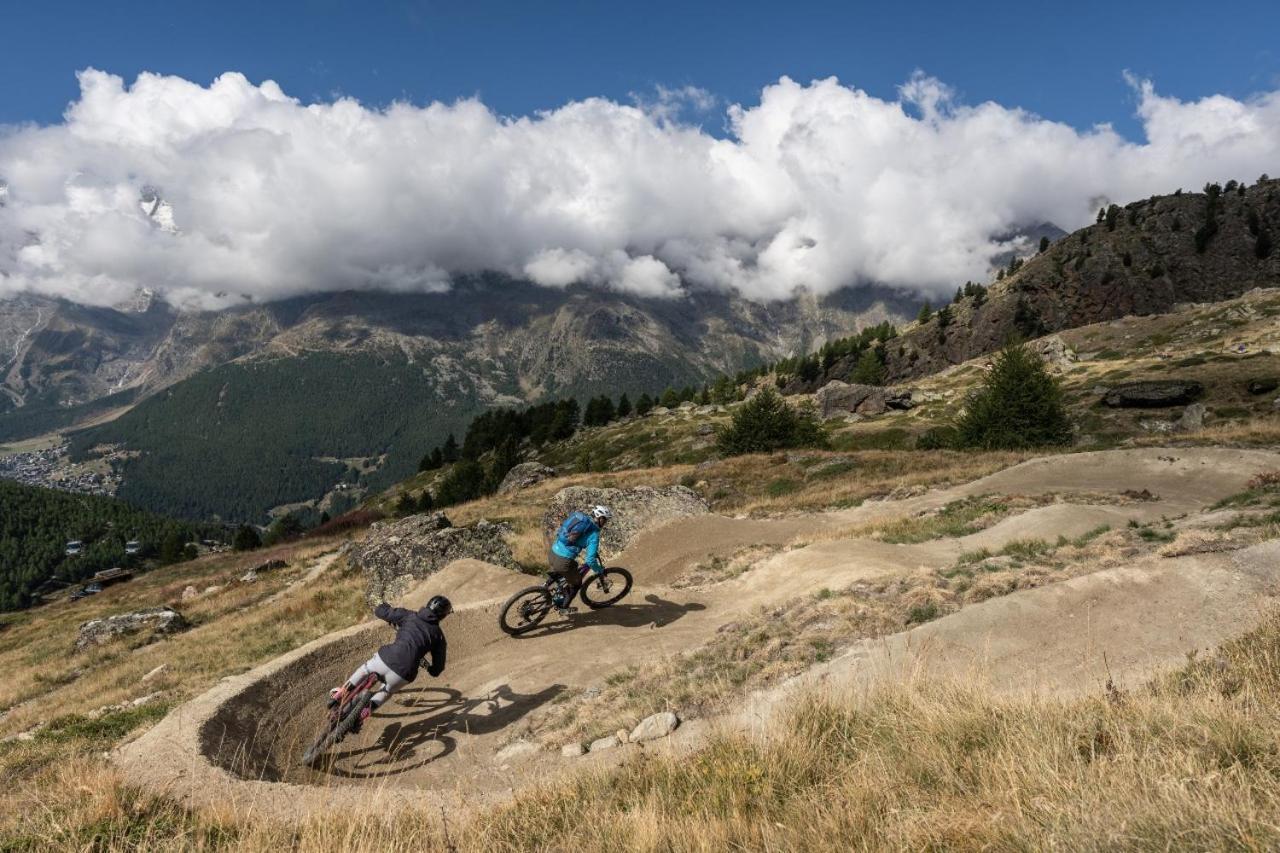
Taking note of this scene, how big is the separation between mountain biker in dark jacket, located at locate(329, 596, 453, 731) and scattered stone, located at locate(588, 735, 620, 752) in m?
3.33

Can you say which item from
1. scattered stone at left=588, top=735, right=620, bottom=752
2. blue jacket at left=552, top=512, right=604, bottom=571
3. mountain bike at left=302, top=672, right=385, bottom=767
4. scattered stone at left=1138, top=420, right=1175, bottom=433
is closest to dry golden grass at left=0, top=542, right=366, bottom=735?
mountain bike at left=302, top=672, right=385, bottom=767

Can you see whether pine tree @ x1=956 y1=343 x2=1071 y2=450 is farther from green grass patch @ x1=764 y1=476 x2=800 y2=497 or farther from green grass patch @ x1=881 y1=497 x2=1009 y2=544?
green grass patch @ x1=881 y1=497 x2=1009 y2=544

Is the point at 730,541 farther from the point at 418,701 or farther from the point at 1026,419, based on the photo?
the point at 1026,419

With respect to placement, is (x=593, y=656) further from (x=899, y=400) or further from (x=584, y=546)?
(x=899, y=400)

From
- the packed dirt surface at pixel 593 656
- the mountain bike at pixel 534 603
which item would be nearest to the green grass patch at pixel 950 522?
the packed dirt surface at pixel 593 656

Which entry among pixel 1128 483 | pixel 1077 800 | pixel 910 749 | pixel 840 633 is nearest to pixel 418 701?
pixel 840 633

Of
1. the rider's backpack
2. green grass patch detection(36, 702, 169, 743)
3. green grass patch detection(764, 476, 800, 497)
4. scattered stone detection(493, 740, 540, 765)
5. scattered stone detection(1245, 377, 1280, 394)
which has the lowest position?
scattered stone detection(1245, 377, 1280, 394)

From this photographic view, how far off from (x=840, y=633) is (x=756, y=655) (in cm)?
168

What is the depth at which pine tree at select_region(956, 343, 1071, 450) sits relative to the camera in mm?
49125

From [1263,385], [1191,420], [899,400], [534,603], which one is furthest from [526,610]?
[899,400]

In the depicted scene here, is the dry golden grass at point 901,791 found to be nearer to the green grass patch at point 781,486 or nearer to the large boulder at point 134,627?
the large boulder at point 134,627

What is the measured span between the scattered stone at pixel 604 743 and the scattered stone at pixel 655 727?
31 centimetres

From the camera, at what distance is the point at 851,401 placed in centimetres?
10288

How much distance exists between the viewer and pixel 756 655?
11.8m
